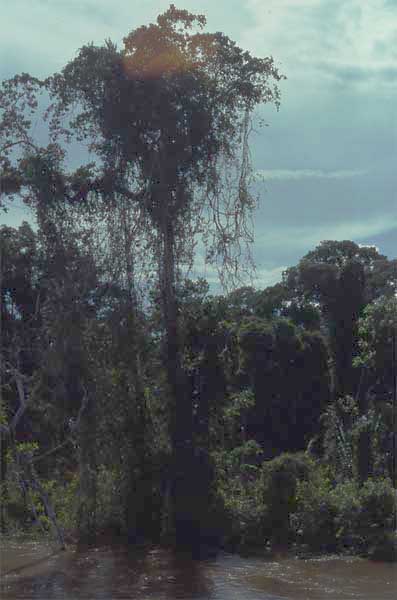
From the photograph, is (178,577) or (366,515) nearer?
(178,577)

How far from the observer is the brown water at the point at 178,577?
9008mm

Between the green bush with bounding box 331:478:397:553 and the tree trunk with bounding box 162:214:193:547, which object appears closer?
the green bush with bounding box 331:478:397:553

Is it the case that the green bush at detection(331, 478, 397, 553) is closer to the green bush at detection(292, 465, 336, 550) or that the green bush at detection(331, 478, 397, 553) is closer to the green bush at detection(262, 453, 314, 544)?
the green bush at detection(292, 465, 336, 550)

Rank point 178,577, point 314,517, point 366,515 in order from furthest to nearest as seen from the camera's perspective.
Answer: point 314,517 < point 366,515 < point 178,577

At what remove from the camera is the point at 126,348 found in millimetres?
13352

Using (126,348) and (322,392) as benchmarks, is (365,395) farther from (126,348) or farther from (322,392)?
(126,348)

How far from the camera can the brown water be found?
9.01m

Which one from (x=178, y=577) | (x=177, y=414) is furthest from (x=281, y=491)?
(x=178, y=577)

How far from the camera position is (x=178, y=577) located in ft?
33.0

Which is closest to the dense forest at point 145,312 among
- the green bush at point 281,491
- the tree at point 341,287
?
the green bush at point 281,491

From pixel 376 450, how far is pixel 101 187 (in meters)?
7.55

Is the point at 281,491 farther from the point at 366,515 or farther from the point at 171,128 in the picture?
the point at 171,128

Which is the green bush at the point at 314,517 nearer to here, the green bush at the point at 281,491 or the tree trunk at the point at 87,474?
the green bush at the point at 281,491

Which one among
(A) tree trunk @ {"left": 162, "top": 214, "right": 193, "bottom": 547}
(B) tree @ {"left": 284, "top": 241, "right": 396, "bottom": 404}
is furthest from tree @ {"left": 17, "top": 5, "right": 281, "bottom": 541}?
(B) tree @ {"left": 284, "top": 241, "right": 396, "bottom": 404}
